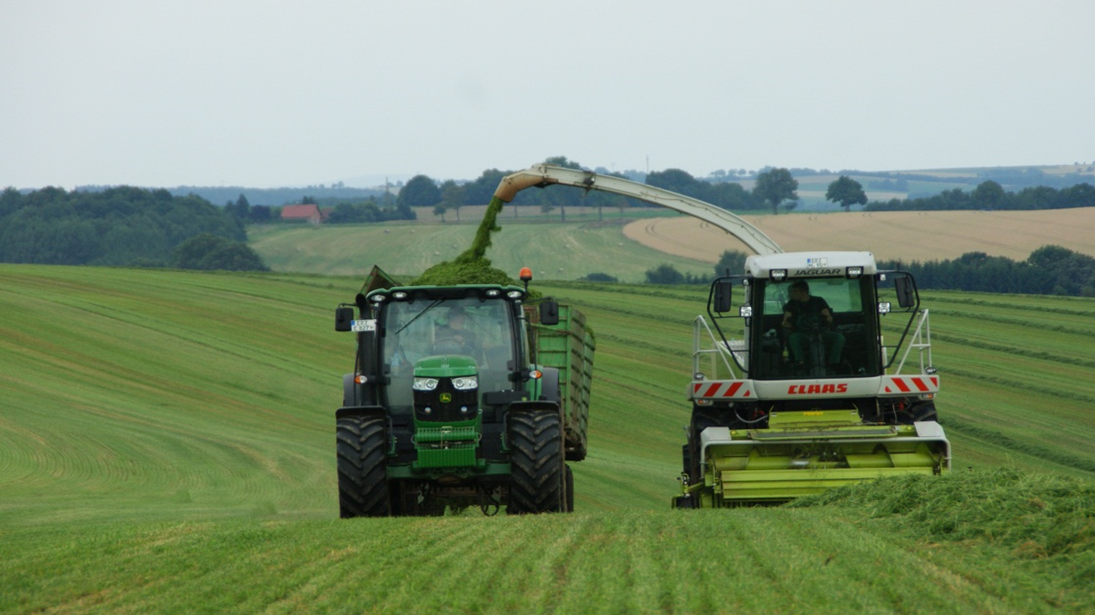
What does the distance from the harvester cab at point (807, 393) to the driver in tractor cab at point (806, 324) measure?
1 cm

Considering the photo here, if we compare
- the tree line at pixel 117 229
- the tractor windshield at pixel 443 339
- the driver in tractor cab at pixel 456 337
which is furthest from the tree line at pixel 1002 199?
the driver in tractor cab at pixel 456 337

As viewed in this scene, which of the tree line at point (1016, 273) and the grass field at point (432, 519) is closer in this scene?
the grass field at point (432, 519)

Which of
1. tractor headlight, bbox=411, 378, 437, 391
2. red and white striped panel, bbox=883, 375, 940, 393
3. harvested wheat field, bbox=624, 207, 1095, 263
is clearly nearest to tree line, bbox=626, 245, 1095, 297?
harvested wheat field, bbox=624, 207, 1095, 263

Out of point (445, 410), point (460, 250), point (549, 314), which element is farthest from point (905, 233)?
point (445, 410)

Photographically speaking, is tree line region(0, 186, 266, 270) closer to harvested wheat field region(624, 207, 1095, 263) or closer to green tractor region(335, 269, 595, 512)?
harvested wheat field region(624, 207, 1095, 263)

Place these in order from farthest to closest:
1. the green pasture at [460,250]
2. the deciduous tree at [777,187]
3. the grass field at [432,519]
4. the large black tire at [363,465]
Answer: the deciduous tree at [777,187] < the green pasture at [460,250] < the large black tire at [363,465] < the grass field at [432,519]

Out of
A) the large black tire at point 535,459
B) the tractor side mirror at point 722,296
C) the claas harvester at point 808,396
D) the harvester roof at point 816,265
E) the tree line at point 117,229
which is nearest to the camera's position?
the large black tire at point 535,459

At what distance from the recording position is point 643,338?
3497 cm

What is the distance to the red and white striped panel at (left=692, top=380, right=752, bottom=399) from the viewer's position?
41.7 ft

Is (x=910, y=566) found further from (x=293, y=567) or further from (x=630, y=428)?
(x=630, y=428)

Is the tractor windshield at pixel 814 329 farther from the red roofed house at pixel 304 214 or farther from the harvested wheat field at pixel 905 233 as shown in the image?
the red roofed house at pixel 304 214

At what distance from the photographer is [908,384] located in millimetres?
12695

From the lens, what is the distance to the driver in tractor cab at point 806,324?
12.8m

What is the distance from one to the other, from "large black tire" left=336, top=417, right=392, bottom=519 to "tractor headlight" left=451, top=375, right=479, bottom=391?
0.72m
